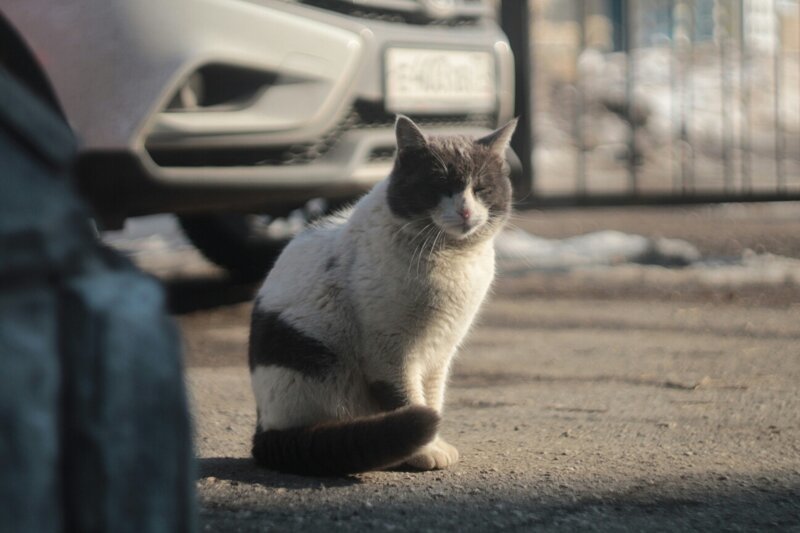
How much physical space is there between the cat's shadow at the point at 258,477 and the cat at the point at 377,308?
22 millimetres

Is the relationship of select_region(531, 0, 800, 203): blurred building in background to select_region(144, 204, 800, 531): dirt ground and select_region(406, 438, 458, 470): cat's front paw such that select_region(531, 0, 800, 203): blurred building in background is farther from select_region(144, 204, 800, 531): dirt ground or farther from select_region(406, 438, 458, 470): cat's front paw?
select_region(406, 438, 458, 470): cat's front paw

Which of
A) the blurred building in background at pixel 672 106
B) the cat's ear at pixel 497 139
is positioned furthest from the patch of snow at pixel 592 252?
the cat's ear at pixel 497 139

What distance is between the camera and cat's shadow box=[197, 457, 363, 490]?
2.37 metres

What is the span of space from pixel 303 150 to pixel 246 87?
0.35 metres

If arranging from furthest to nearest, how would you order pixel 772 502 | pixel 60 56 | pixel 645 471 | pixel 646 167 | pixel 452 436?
pixel 646 167, pixel 60 56, pixel 452 436, pixel 645 471, pixel 772 502

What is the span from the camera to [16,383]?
98 centimetres

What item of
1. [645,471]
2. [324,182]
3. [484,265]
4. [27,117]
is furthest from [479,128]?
[27,117]

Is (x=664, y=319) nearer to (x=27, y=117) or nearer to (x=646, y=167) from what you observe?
(x=27, y=117)

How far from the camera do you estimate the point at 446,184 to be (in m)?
2.76

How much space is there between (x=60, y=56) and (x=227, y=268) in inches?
90.1

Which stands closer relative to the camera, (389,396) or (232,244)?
(389,396)

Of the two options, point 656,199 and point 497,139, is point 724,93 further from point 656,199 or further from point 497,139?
point 497,139

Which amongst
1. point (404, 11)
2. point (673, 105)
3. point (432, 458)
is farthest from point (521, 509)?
point (673, 105)

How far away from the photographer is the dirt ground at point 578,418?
2166 millimetres
